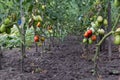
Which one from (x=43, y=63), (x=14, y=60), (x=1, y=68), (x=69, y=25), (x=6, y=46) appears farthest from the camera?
(x=69, y=25)

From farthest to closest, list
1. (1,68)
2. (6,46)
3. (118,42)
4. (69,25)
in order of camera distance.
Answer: (69,25), (6,46), (1,68), (118,42)

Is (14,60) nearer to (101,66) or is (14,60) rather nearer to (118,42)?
(101,66)

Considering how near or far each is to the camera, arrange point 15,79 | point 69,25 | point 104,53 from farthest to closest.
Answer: point 69,25 < point 104,53 < point 15,79

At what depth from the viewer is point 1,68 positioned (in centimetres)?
382

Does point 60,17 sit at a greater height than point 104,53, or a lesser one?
greater

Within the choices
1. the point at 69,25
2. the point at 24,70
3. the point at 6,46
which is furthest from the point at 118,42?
the point at 69,25

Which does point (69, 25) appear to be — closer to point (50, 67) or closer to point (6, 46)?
point (6, 46)

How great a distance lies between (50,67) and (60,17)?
5.35ft

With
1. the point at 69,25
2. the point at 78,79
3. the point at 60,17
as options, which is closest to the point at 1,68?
the point at 78,79

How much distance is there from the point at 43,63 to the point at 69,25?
3.22m

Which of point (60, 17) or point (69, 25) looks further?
point (69, 25)

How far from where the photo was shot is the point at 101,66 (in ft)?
13.0

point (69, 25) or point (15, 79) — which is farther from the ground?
point (69, 25)

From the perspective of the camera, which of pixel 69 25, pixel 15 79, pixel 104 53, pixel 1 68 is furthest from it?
pixel 69 25
